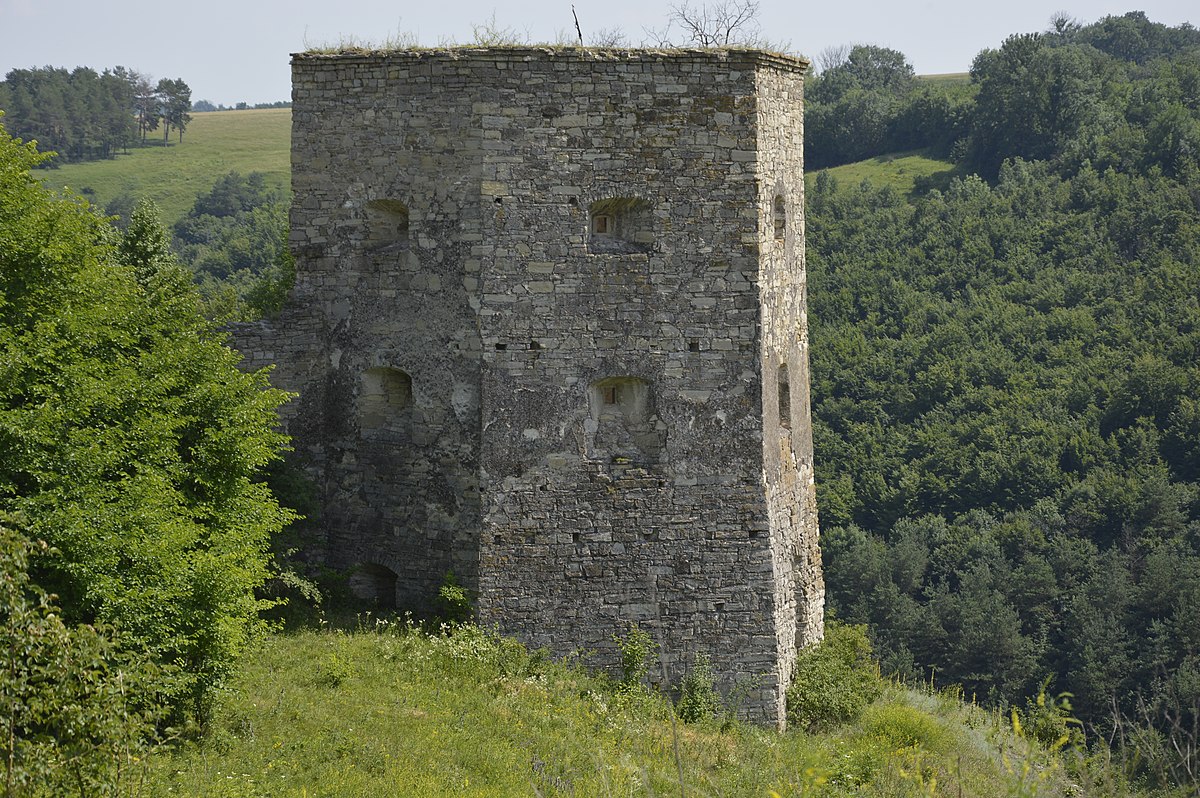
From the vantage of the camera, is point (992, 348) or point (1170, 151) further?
point (1170, 151)

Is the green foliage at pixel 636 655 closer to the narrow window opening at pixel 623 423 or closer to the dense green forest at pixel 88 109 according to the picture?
the narrow window opening at pixel 623 423

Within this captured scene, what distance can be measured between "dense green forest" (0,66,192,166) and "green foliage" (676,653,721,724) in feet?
207

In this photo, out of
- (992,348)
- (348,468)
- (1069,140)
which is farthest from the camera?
(1069,140)

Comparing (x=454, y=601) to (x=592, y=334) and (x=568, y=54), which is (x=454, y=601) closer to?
(x=592, y=334)

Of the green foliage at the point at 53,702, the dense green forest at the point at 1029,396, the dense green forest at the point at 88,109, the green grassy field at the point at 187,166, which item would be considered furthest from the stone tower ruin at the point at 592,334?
the dense green forest at the point at 88,109

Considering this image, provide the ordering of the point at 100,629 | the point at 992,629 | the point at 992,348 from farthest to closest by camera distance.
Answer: the point at 992,348
the point at 992,629
the point at 100,629

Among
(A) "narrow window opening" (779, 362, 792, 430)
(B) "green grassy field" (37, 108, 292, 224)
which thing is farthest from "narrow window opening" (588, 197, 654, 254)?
(B) "green grassy field" (37, 108, 292, 224)

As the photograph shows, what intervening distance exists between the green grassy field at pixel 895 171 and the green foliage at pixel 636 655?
43.0m

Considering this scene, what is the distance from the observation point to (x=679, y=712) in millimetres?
12328

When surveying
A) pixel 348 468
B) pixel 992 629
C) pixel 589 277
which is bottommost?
pixel 992 629

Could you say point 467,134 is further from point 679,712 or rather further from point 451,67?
point 679,712

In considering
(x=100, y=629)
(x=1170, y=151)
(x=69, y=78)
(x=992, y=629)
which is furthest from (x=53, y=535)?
(x=69, y=78)

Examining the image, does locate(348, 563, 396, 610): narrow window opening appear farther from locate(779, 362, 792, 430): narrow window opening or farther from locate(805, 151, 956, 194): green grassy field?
locate(805, 151, 956, 194): green grassy field

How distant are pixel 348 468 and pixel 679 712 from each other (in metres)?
3.89
